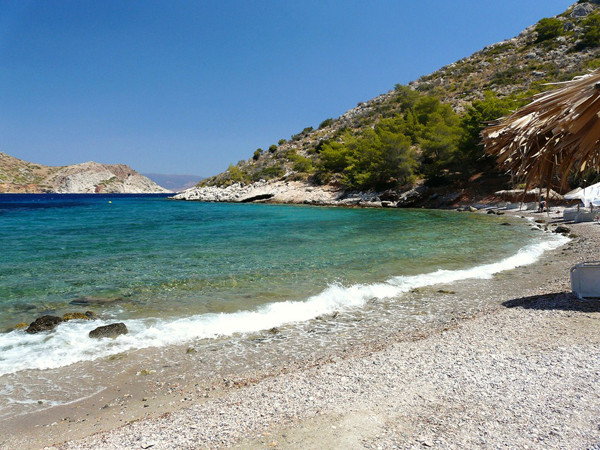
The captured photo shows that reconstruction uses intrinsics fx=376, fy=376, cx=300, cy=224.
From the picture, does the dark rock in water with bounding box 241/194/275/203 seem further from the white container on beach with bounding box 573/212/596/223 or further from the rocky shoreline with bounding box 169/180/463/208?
the white container on beach with bounding box 573/212/596/223

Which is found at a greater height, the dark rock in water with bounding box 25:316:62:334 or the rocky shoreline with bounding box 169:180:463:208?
the rocky shoreline with bounding box 169:180:463:208

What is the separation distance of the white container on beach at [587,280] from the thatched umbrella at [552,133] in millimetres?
1916

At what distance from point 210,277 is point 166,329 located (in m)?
4.11

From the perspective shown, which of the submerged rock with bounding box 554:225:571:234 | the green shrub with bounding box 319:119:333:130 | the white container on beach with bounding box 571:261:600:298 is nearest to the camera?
the white container on beach with bounding box 571:261:600:298

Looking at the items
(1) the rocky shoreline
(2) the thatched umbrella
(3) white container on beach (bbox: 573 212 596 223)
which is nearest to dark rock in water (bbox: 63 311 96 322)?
(2) the thatched umbrella

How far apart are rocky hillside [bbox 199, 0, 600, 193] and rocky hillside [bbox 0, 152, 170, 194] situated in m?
101

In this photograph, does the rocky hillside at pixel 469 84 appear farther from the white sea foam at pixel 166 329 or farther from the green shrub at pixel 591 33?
the white sea foam at pixel 166 329

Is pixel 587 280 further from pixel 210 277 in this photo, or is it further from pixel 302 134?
pixel 302 134

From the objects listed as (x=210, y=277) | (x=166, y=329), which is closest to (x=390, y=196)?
(x=210, y=277)

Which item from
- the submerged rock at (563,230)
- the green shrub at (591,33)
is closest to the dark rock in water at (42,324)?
the submerged rock at (563,230)

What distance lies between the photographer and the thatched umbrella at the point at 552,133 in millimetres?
4926

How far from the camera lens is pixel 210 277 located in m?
11.4

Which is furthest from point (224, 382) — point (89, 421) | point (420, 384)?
point (420, 384)

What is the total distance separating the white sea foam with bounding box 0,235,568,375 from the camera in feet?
20.2
